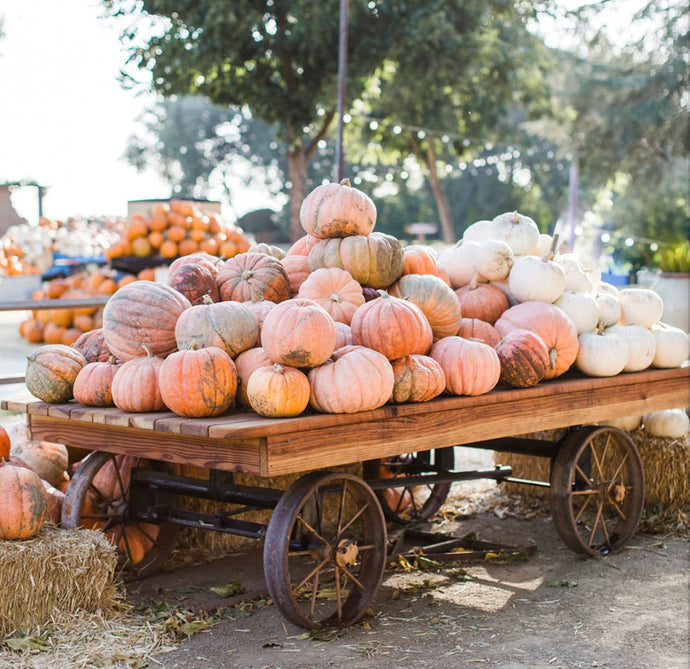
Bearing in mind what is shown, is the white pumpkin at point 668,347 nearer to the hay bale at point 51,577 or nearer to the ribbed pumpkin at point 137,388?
the ribbed pumpkin at point 137,388

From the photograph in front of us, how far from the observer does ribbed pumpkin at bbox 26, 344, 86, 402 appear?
3838 mm

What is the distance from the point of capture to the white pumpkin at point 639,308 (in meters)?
5.19

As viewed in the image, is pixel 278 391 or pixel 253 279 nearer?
pixel 278 391

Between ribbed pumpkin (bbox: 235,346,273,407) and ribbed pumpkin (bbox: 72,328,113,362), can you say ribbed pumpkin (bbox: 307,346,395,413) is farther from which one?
ribbed pumpkin (bbox: 72,328,113,362)

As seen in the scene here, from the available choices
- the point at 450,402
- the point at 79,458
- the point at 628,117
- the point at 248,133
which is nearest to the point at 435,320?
the point at 450,402

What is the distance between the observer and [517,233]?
5125 millimetres

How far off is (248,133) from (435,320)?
145ft

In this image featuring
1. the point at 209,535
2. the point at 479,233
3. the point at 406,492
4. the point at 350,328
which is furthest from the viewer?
the point at 406,492

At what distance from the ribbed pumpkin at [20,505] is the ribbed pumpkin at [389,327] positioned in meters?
1.41

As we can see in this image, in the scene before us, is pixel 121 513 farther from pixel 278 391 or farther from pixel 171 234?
pixel 171 234

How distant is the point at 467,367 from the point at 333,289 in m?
0.75

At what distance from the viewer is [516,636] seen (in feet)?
11.7

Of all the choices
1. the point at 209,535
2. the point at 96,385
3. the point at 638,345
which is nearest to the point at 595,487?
the point at 638,345

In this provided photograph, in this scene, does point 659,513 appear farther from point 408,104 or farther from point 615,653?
point 408,104
